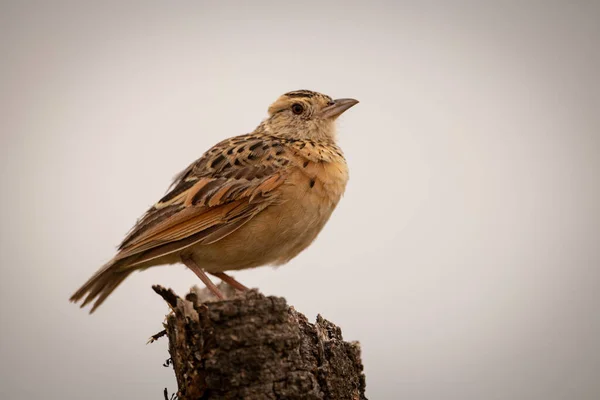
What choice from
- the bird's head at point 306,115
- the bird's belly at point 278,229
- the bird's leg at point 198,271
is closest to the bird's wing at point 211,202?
the bird's belly at point 278,229

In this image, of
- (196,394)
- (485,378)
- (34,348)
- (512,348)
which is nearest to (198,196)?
(196,394)

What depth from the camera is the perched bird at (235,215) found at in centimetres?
905

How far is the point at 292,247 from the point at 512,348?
2226 cm

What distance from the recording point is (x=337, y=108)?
1145cm

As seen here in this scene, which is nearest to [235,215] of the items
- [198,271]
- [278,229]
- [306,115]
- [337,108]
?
[278,229]

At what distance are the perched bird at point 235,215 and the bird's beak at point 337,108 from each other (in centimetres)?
133

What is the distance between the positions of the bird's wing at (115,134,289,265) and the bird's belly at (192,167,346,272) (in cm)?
13

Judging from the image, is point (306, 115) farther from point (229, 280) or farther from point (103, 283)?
point (103, 283)

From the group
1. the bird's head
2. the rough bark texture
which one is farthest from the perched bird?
the rough bark texture

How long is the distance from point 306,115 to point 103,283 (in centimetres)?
396

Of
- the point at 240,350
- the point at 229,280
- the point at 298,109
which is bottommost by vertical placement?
the point at 240,350

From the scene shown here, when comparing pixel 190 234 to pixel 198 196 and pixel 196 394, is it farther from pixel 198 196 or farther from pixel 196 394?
pixel 196 394

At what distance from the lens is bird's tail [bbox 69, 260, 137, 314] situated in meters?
8.82

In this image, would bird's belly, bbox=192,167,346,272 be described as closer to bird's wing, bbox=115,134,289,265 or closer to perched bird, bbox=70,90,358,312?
perched bird, bbox=70,90,358,312
